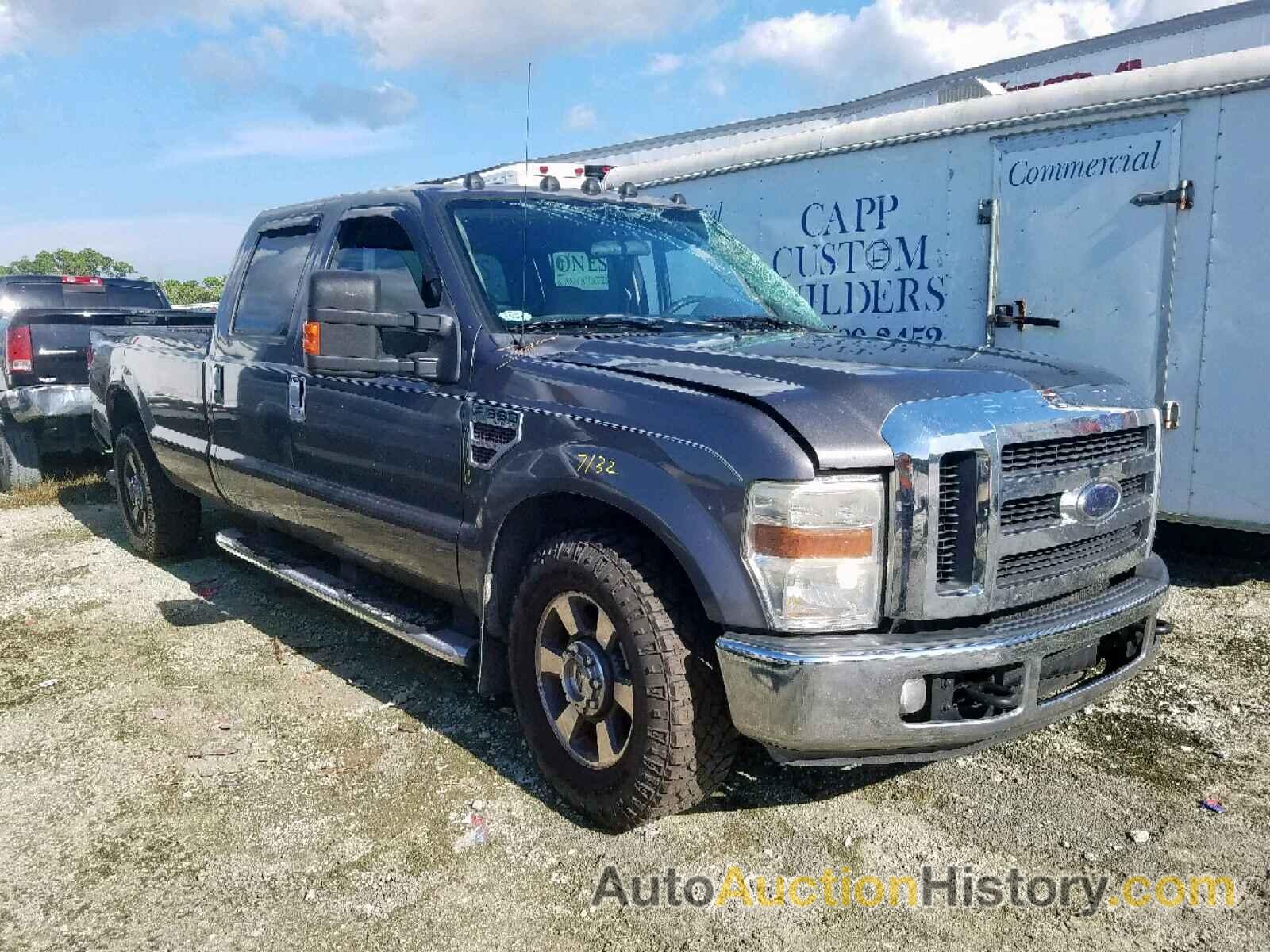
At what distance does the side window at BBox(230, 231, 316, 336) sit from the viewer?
450 cm

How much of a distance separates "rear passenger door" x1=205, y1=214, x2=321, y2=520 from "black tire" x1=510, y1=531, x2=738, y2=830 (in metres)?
1.89

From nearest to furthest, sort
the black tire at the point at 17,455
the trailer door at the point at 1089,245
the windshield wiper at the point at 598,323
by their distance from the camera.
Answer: the windshield wiper at the point at 598,323 → the trailer door at the point at 1089,245 → the black tire at the point at 17,455

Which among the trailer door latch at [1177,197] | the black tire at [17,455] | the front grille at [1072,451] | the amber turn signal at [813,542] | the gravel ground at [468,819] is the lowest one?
the gravel ground at [468,819]

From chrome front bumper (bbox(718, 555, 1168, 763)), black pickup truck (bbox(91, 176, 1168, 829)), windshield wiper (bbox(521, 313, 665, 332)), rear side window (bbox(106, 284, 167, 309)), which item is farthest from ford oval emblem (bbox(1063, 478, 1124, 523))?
rear side window (bbox(106, 284, 167, 309))

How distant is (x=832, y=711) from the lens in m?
2.54

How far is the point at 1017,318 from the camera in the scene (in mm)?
5762

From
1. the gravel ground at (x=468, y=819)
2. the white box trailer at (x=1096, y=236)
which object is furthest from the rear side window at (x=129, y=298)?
the white box trailer at (x=1096, y=236)

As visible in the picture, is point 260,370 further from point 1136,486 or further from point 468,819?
point 1136,486

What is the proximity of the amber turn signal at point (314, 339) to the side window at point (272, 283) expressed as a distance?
1.01 m

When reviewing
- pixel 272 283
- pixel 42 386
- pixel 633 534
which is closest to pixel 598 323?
pixel 633 534

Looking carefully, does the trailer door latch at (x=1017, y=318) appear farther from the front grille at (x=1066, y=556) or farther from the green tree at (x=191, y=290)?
the green tree at (x=191, y=290)

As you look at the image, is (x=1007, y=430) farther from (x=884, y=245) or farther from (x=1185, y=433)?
(x=884, y=245)

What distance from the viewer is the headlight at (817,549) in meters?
2.52

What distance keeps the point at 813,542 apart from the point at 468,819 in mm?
1432
